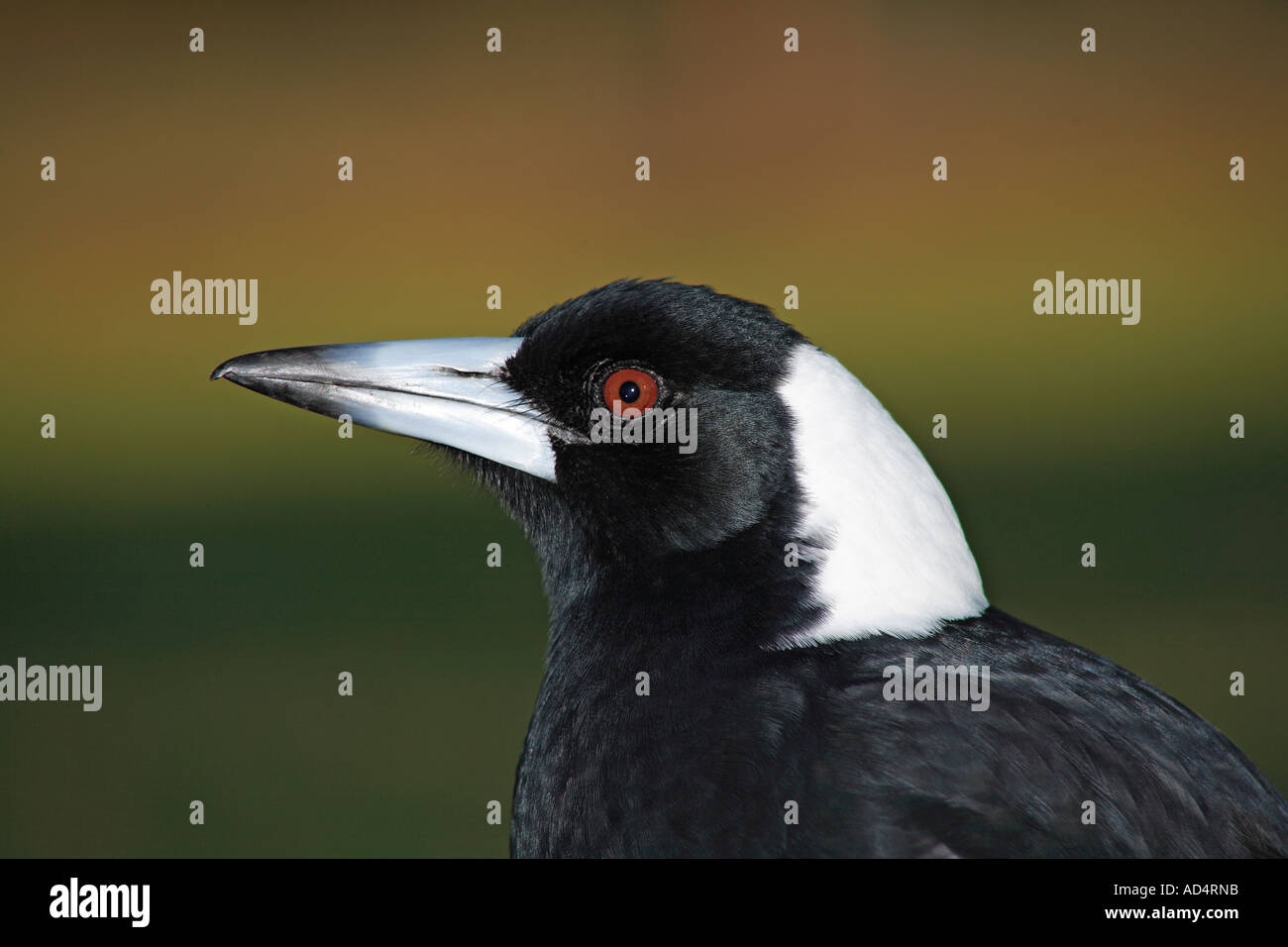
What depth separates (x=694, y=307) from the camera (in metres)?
1.77

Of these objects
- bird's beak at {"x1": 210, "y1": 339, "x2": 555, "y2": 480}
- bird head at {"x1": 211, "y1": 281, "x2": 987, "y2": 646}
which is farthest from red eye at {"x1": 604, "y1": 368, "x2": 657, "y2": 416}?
bird's beak at {"x1": 210, "y1": 339, "x2": 555, "y2": 480}

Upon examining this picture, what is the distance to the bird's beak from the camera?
179 cm

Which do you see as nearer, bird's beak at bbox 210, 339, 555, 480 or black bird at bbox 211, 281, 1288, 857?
black bird at bbox 211, 281, 1288, 857

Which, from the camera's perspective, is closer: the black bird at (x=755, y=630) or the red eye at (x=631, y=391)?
the black bird at (x=755, y=630)

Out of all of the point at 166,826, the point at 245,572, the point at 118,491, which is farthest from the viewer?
the point at 118,491

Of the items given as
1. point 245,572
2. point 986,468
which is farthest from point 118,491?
point 986,468

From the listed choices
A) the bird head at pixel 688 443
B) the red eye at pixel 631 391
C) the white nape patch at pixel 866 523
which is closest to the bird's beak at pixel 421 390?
the bird head at pixel 688 443

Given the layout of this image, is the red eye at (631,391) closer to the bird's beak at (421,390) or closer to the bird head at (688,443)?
the bird head at (688,443)

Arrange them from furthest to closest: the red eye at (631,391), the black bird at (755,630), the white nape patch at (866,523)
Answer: the red eye at (631,391) < the white nape patch at (866,523) < the black bird at (755,630)

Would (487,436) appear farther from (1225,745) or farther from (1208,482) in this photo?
(1208,482)

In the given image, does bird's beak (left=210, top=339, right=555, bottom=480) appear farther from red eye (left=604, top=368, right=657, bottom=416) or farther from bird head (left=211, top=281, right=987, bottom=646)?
red eye (left=604, top=368, right=657, bottom=416)

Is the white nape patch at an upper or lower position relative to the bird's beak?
lower

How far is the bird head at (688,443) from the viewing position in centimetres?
171

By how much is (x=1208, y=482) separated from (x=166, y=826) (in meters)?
3.76
